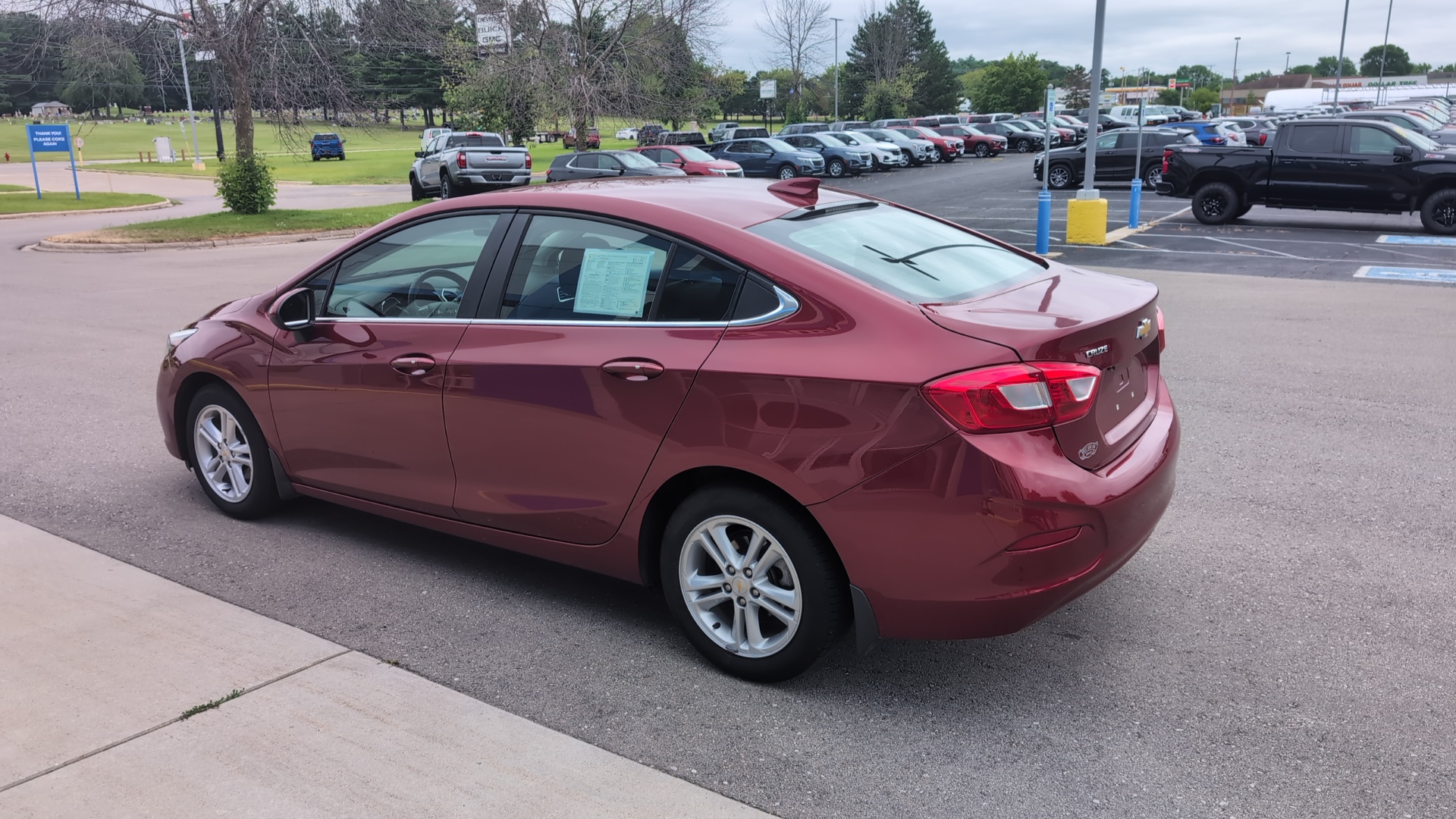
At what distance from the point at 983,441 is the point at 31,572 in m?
4.01

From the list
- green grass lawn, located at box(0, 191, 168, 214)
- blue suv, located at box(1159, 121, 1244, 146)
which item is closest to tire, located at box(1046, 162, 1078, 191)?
blue suv, located at box(1159, 121, 1244, 146)

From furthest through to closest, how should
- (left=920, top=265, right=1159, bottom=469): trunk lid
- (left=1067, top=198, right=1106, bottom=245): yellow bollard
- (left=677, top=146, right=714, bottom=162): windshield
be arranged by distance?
(left=677, top=146, right=714, bottom=162): windshield → (left=1067, top=198, right=1106, bottom=245): yellow bollard → (left=920, top=265, right=1159, bottom=469): trunk lid

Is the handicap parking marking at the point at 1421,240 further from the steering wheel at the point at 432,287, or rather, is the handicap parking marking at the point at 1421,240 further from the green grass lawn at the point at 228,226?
the green grass lawn at the point at 228,226

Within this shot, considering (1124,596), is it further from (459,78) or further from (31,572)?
(459,78)

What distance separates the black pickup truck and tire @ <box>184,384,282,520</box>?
18.6 meters

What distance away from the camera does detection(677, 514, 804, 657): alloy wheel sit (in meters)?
3.40

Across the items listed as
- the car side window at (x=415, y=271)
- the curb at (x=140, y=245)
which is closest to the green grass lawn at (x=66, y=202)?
the curb at (x=140, y=245)

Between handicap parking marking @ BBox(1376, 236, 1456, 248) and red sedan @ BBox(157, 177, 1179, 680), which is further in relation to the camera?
handicap parking marking @ BBox(1376, 236, 1456, 248)

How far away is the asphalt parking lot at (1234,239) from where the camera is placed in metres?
14.6

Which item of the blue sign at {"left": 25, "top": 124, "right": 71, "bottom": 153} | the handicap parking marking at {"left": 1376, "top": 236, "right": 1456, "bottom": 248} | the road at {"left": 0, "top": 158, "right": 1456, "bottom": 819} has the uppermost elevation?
the blue sign at {"left": 25, "top": 124, "right": 71, "bottom": 153}

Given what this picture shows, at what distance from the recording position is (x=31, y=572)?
4.57 m

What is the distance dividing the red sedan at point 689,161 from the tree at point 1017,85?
58.9 m

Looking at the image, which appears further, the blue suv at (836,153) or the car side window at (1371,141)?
the blue suv at (836,153)

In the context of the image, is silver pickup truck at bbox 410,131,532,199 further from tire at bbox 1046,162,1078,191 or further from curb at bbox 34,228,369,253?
tire at bbox 1046,162,1078,191
